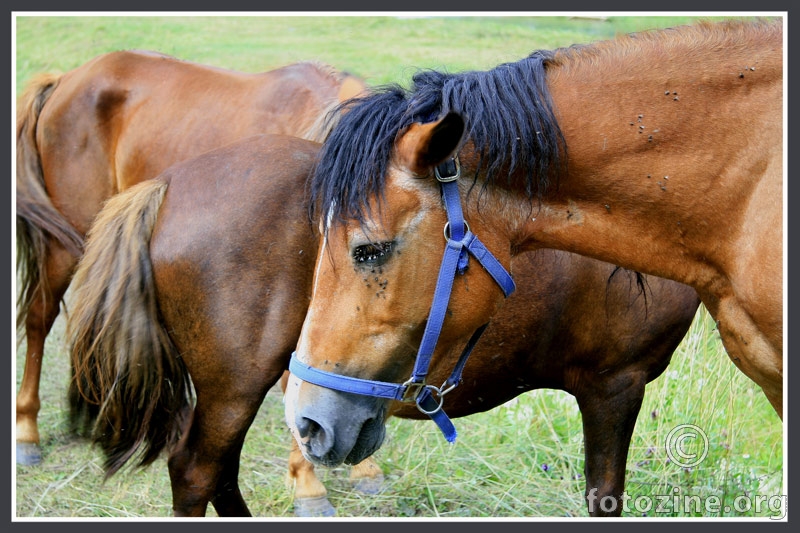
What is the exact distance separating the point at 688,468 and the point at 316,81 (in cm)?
314

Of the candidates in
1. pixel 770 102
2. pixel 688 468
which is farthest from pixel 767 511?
pixel 770 102

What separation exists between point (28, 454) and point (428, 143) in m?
3.78

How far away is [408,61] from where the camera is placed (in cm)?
802

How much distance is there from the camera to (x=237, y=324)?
267 centimetres

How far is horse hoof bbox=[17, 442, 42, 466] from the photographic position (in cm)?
453

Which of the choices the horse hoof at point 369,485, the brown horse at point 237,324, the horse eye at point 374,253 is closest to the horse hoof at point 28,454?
the brown horse at point 237,324

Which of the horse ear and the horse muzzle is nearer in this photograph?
the horse ear

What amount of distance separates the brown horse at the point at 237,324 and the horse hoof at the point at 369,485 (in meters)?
1.34

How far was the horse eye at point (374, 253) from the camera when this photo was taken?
205 centimetres

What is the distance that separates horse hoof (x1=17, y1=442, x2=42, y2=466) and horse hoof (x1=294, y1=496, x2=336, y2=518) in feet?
5.64

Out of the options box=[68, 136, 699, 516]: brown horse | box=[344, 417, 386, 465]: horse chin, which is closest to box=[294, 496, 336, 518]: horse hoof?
box=[68, 136, 699, 516]: brown horse

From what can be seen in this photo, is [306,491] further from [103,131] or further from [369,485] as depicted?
[103,131]

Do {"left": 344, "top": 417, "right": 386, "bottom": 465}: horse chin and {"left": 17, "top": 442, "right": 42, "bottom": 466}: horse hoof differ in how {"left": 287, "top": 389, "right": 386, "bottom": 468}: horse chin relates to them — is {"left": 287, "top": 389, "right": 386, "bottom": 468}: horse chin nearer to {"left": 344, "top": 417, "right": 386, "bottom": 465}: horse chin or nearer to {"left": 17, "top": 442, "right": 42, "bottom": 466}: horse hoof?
{"left": 344, "top": 417, "right": 386, "bottom": 465}: horse chin

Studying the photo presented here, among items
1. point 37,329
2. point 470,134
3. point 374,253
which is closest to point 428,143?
point 470,134
